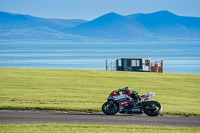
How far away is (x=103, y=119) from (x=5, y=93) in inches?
335

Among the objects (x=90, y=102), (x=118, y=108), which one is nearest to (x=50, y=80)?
(x=90, y=102)

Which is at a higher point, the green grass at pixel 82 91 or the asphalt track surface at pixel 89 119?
the green grass at pixel 82 91

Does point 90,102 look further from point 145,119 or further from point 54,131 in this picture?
point 54,131

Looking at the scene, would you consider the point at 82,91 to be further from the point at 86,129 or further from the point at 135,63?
the point at 135,63

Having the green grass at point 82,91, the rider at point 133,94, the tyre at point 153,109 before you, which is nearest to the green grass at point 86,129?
the tyre at point 153,109

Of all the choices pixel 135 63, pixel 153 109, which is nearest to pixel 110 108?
pixel 153 109

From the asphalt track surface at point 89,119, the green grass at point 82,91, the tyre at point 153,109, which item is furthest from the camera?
the green grass at point 82,91

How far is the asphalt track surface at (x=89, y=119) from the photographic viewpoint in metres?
13.2

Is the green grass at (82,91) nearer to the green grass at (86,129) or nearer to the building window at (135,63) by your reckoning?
the green grass at (86,129)

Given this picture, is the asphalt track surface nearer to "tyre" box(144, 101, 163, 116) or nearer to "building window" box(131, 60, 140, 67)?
"tyre" box(144, 101, 163, 116)

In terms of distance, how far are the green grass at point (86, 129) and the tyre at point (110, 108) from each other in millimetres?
2560

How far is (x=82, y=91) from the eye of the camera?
891 inches

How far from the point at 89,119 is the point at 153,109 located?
253 centimetres

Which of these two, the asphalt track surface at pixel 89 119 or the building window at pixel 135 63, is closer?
the asphalt track surface at pixel 89 119
